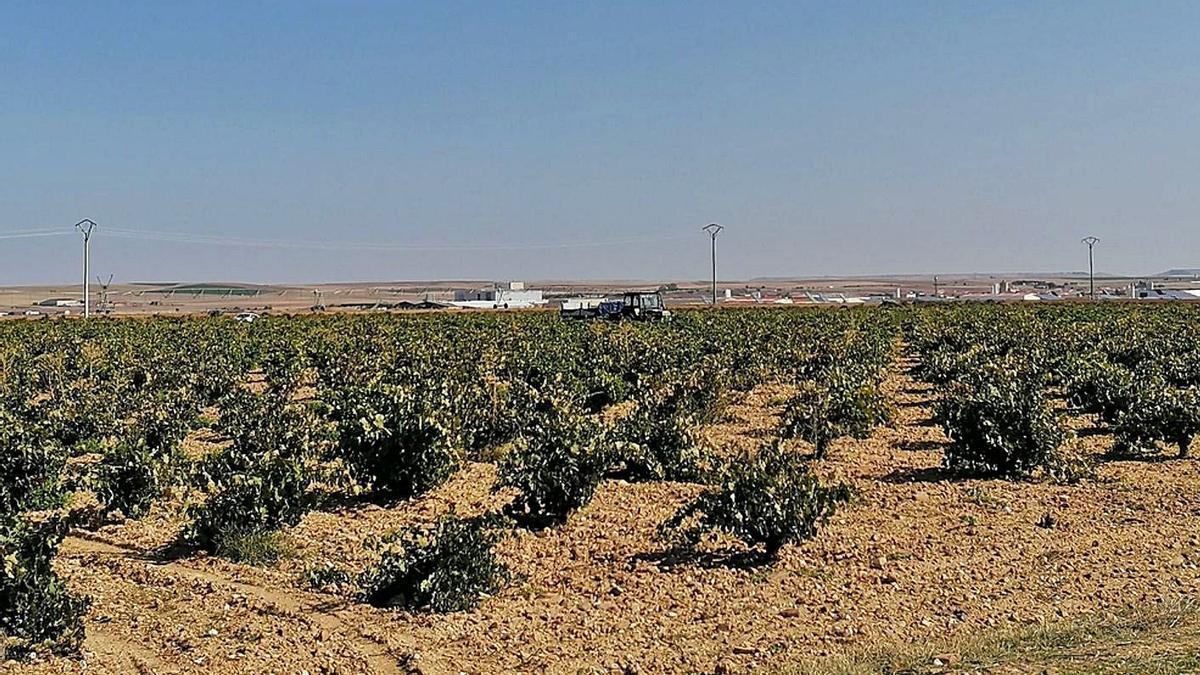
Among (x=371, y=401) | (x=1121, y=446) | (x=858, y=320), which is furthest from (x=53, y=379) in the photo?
(x=858, y=320)

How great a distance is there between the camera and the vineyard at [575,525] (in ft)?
26.7

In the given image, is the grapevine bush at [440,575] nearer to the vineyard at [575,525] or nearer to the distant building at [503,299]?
the vineyard at [575,525]

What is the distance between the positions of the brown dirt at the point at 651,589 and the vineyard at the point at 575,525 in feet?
0.12

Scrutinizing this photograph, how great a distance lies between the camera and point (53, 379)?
24938 mm

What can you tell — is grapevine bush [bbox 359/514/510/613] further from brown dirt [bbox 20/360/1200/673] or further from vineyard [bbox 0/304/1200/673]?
brown dirt [bbox 20/360/1200/673]

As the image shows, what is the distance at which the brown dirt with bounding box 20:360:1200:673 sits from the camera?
7.94 m

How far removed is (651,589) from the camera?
932 centimetres

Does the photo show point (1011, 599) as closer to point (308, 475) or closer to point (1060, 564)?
point (1060, 564)

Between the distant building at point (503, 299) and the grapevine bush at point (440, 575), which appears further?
the distant building at point (503, 299)

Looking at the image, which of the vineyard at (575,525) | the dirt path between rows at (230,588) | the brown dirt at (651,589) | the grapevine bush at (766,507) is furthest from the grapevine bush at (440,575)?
the grapevine bush at (766,507)

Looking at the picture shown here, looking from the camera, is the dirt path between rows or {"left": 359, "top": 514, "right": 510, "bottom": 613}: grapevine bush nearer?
the dirt path between rows

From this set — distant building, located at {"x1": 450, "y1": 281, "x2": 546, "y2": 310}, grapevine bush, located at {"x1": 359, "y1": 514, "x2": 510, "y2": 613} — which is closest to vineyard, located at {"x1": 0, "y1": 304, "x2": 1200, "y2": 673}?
grapevine bush, located at {"x1": 359, "y1": 514, "x2": 510, "y2": 613}

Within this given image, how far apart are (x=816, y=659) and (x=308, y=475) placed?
5.74 m

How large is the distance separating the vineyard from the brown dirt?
0.12ft
